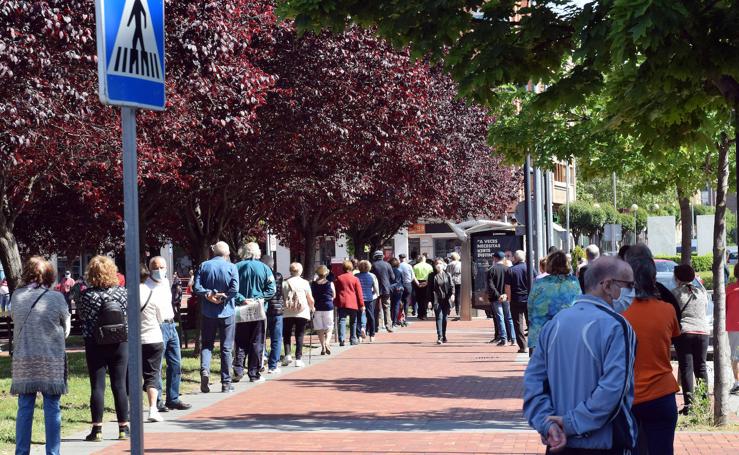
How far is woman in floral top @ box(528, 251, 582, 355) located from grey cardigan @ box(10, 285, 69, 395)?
4.24 meters

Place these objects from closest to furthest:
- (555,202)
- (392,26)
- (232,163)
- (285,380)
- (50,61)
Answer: (392,26)
(50,61)
(285,380)
(232,163)
(555,202)

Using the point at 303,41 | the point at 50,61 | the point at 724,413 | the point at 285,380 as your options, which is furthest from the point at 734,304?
the point at 303,41

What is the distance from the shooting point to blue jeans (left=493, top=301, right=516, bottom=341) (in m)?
23.2

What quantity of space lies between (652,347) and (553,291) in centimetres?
380

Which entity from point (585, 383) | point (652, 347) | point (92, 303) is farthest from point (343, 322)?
point (585, 383)

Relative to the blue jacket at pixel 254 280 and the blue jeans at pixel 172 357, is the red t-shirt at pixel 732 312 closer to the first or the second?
the blue jacket at pixel 254 280

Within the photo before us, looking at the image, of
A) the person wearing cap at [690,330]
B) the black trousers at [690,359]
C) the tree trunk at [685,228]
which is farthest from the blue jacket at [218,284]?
the tree trunk at [685,228]

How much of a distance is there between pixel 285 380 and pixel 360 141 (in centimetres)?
662

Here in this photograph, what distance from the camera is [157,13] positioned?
16.0 ft

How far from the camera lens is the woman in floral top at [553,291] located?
427 inches

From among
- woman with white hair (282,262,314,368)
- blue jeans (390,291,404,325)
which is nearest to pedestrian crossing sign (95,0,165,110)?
woman with white hair (282,262,314,368)

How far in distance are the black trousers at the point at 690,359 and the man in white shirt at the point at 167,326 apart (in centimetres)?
522

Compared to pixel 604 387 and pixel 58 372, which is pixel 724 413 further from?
pixel 604 387

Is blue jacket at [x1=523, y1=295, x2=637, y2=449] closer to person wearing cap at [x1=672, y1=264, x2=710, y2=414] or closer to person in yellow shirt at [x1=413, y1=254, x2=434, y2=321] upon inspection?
person wearing cap at [x1=672, y1=264, x2=710, y2=414]
